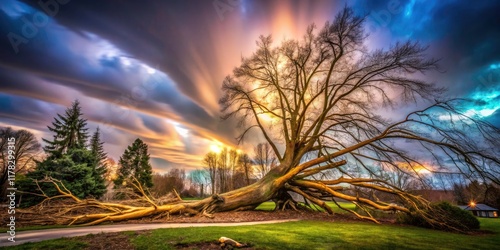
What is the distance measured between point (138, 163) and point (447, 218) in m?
40.0

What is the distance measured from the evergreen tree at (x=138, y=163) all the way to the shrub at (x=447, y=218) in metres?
37.3

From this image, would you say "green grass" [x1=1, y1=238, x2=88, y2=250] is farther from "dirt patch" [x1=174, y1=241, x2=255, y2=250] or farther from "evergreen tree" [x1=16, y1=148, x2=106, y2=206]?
"evergreen tree" [x1=16, y1=148, x2=106, y2=206]

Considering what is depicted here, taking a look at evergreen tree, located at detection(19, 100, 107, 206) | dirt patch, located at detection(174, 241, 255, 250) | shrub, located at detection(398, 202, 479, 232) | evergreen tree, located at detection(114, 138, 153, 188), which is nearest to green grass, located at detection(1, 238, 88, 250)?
dirt patch, located at detection(174, 241, 255, 250)

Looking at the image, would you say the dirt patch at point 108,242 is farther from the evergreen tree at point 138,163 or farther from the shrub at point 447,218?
the evergreen tree at point 138,163

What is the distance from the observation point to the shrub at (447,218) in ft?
31.2

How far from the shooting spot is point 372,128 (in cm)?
1285

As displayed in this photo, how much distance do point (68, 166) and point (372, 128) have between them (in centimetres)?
2187

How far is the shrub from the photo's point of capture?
9495mm

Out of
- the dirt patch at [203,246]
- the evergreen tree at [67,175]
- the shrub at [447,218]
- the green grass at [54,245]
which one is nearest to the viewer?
the green grass at [54,245]

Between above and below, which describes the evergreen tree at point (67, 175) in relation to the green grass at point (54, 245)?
above

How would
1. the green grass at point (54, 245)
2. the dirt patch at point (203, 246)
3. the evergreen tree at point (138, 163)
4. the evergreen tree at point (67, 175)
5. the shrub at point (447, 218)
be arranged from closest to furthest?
the green grass at point (54, 245) < the dirt patch at point (203, 246) < the shrub at point (447, 218) < the evergreen tree at point (67, 175) < the evergreen tree at point (138, 163)

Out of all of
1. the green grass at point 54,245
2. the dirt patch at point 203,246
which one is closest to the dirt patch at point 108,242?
the green grass at point 54,245

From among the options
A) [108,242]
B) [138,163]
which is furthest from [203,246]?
[138,163]

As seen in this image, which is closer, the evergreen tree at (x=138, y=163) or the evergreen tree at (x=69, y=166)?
the evergreen tree at (x=69, y=166)
